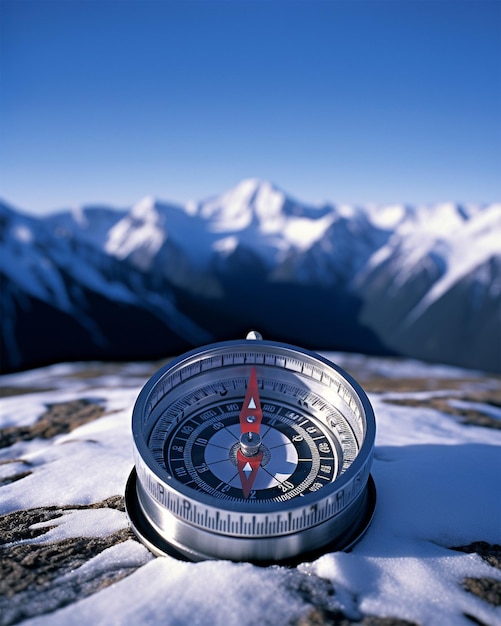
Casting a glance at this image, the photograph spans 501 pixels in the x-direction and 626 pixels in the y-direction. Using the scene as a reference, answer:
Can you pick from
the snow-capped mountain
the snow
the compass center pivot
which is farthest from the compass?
the snow-capped mountain

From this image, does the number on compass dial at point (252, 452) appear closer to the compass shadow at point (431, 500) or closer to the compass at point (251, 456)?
the compass at point (251, 456)

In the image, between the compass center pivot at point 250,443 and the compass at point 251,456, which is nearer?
the compass at point 251,456

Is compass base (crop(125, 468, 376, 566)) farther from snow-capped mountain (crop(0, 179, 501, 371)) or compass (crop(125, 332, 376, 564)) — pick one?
snow-capped mountain (crop(0, 179, 501, 371))

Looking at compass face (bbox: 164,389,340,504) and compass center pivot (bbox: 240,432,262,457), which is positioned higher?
compass center pivot (bbox: 240,432,262,457)

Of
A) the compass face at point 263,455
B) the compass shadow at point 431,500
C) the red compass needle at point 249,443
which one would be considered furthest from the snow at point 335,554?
the red compass needle at point 249,443

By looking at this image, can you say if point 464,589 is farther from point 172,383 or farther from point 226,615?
point 172,383
